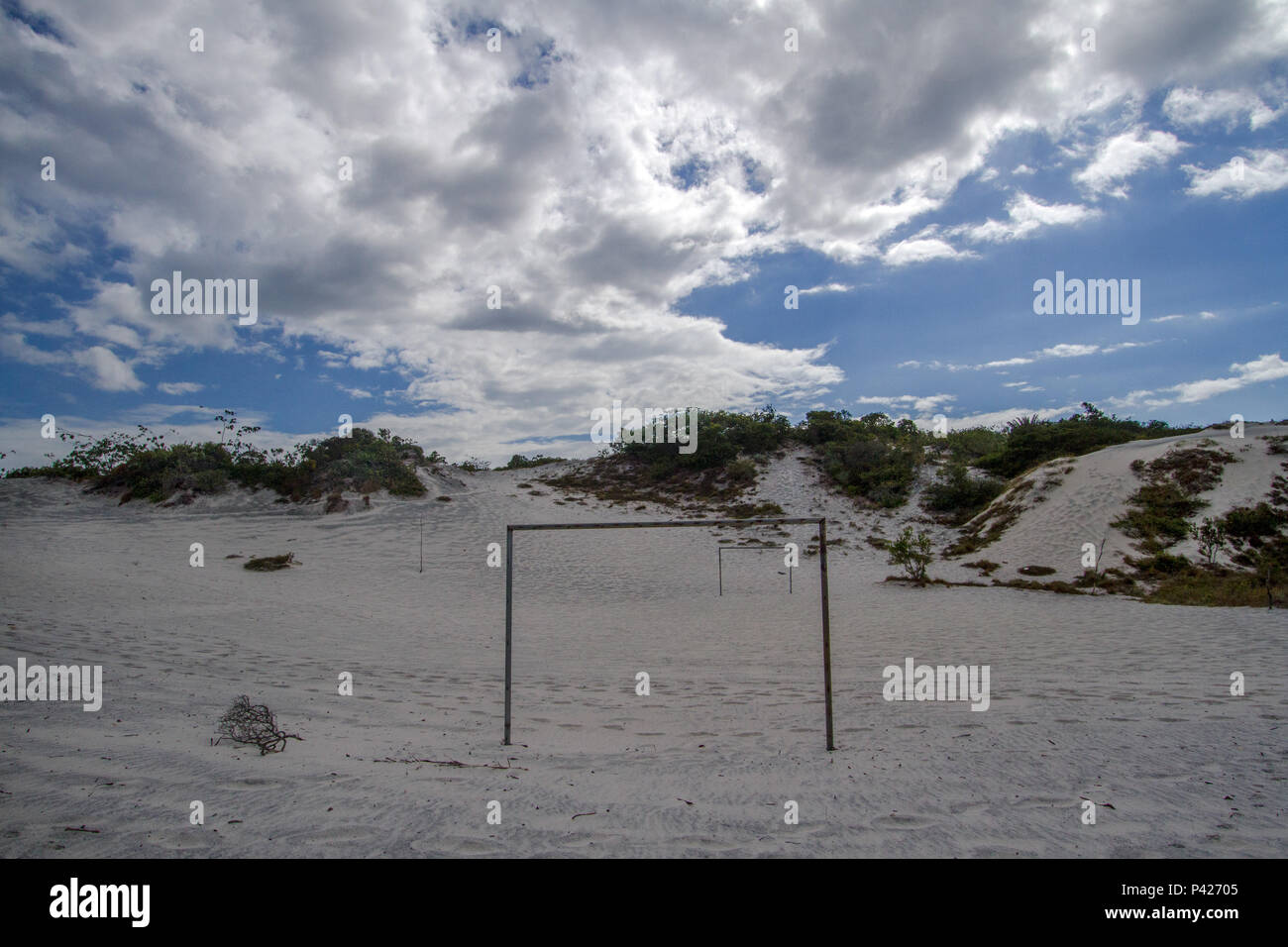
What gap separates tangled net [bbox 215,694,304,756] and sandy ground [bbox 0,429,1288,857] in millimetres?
128

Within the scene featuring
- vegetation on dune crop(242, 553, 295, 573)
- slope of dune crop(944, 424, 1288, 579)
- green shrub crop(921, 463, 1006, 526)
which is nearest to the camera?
vegetation on dune crop(242, 553, 295, 573)

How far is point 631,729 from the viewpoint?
17.5 feet

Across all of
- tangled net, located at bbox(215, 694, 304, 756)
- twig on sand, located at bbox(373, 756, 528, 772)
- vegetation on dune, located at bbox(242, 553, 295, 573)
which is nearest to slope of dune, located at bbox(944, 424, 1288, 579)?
twig on sand, located at bbox(373, 756, 528, 772)

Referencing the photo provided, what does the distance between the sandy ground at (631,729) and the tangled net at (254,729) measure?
0.42 ft

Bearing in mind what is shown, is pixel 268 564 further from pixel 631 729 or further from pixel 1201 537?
pixel 1201 537

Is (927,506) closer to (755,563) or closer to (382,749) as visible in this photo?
(755,563)

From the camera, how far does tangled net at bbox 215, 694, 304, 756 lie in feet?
14.6

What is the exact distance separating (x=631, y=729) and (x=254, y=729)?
2989 millimetres

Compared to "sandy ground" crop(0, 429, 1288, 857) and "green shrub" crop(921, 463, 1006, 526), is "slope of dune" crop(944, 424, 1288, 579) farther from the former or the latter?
"sandy ground" crop(0, 429, 1288, 857)

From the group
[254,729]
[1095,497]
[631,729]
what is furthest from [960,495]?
[254,729]

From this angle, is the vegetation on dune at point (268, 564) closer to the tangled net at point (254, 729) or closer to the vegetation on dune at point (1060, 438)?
the tangled net at point (254, 729)

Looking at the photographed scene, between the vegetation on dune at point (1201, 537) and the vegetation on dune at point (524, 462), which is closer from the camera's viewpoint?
the vegetation on dune at point (1201, 537)

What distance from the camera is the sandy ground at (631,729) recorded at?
10.5 ft

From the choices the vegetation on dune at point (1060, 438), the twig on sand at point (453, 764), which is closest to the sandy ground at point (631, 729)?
the twig on sand at point (453, 764)
